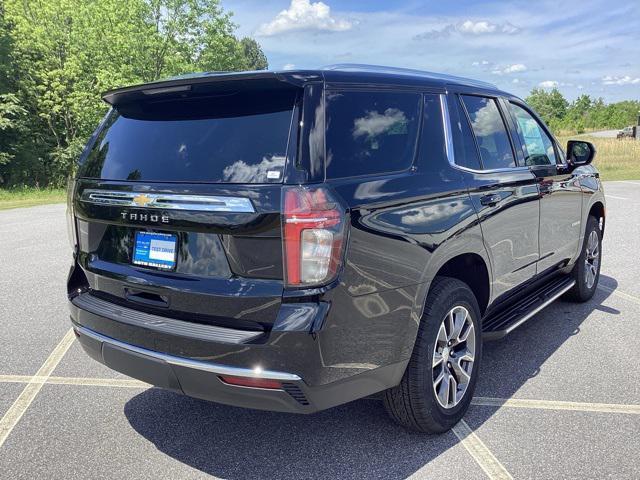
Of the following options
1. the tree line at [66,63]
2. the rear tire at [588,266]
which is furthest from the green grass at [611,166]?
the rear tire at [588,266]

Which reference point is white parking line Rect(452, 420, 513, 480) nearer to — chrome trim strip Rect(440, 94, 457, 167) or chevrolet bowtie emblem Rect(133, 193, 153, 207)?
chrome trim strip Rect(440, 94, 457, 167)

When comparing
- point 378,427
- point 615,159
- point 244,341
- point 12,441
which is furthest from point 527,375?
point 615,159

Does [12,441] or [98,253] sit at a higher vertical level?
[98,253]

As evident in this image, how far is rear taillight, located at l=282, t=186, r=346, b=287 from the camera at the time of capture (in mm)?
2188

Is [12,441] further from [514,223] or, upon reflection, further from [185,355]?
[514,223]

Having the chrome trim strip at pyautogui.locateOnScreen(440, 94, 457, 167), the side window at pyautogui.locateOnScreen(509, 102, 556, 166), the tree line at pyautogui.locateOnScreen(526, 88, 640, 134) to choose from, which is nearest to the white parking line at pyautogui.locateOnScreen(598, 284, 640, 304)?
the side window at pyautogui.locateOnScreen(509, 102, 556, 166)

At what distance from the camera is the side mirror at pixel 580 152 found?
188 inches

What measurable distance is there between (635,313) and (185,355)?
4.33 metres

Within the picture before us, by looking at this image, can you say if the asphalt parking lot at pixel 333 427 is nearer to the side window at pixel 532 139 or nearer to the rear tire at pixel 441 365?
the rear tire at pixel 441 365

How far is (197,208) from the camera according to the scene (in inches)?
92.4

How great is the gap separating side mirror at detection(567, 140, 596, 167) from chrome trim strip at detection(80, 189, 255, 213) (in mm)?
3570

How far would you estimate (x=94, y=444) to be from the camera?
2.89 m

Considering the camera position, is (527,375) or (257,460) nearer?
(257,460)

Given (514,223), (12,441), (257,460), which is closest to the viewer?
(257,460)
